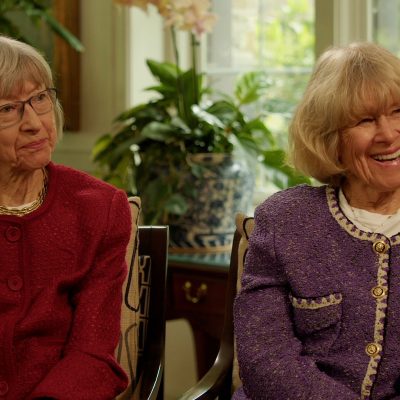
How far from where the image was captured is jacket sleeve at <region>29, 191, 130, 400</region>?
1830mm

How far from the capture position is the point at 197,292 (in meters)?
2.90

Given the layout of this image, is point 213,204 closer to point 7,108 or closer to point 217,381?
point 217,381

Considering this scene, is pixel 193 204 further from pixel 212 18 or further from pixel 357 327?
pixel 357 327

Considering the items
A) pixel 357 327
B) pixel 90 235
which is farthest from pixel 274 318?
pixel 90 235

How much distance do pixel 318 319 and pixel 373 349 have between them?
121 mm

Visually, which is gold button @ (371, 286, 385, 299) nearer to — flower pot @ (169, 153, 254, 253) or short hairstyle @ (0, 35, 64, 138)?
short hairstyle @ (0, 35, 64, 138)

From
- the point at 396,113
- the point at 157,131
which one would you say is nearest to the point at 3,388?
the point at 396,113

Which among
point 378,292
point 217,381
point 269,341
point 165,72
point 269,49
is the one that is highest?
point 269,49

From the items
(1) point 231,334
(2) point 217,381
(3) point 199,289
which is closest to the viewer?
(2) point 217,381

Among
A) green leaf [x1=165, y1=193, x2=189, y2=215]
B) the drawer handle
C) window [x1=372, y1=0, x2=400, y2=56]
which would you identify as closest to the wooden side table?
the drawer handle

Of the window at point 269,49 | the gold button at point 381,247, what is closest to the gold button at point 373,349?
the gold button at point 381,247

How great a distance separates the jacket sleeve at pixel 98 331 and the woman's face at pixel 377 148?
507 millimetres

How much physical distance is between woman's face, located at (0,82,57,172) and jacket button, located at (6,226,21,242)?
126 mm

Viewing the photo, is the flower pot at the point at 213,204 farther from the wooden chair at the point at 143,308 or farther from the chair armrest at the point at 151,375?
the chair armrest at the point at 151,375
